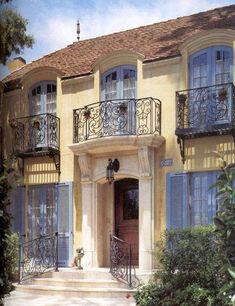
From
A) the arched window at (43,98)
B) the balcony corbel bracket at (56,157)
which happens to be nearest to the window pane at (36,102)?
the arched window at (43,98)

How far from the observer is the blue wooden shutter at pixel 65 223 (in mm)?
6676

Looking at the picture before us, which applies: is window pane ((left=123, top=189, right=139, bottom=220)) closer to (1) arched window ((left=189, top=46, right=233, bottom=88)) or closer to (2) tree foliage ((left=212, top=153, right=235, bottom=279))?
(1) arched window ((left=189, top=46, right=233, bottom=88))

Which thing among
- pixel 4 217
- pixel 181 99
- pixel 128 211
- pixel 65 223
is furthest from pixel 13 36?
pixel 128 211

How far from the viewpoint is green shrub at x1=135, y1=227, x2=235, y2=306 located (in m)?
4.81

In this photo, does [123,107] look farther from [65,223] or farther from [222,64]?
[65,223]

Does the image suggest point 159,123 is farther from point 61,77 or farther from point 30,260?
point 30,260

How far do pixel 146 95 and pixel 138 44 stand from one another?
560mm

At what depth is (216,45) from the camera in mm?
6117

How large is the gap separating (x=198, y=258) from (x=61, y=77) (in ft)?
8.85

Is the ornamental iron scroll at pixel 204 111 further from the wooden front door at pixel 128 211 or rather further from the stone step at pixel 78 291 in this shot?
the stone step at pixel 78 291

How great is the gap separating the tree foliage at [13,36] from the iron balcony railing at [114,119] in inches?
98.1

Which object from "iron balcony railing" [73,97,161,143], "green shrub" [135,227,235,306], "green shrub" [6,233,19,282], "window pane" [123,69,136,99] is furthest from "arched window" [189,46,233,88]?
"green shrub" [6,233,19,282]

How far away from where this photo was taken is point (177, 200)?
6.14 m

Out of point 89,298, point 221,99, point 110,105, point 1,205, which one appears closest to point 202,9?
point 221,99
